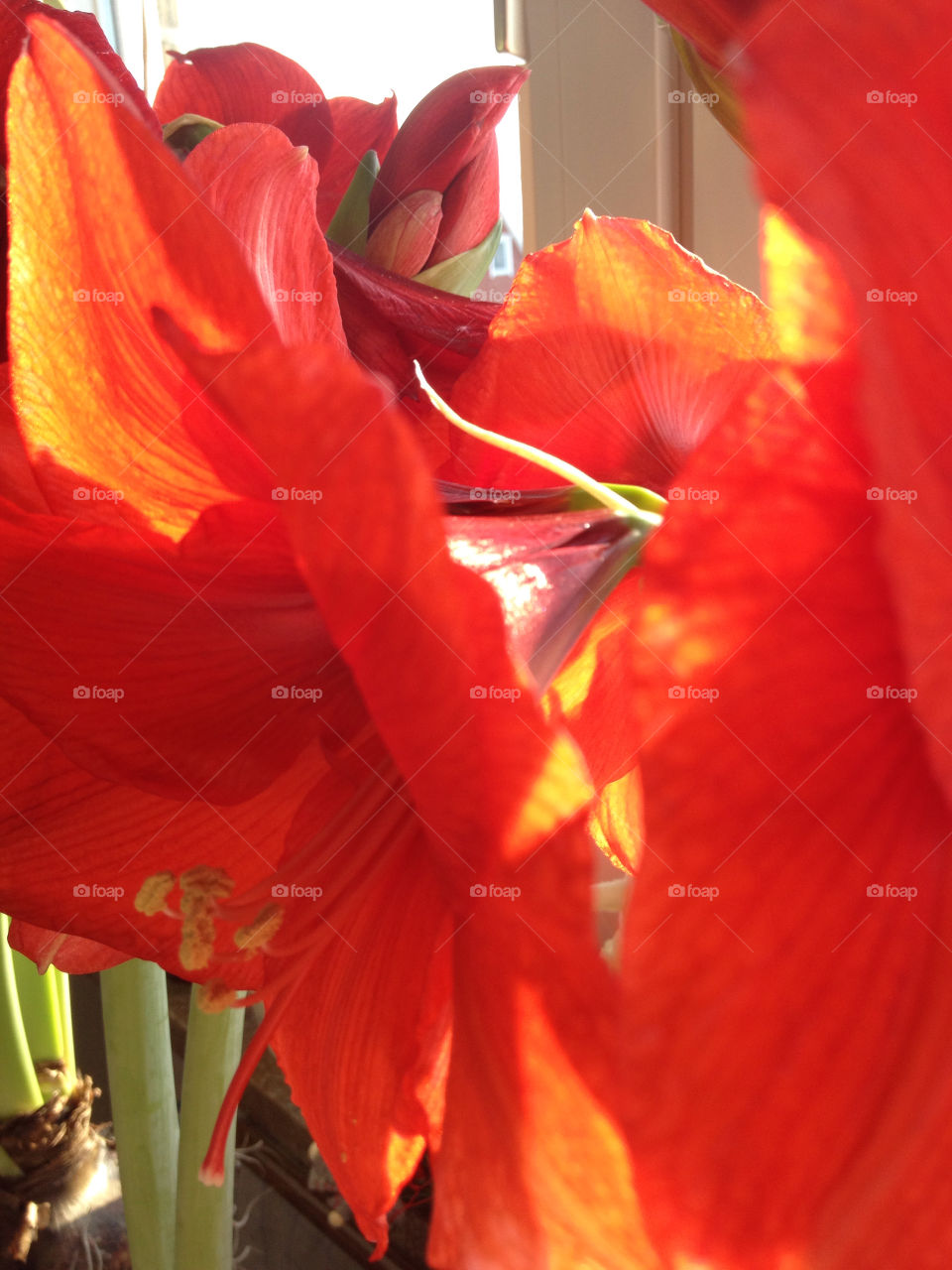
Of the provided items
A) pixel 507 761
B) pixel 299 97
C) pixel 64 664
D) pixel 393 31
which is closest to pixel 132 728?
pixel 64 664

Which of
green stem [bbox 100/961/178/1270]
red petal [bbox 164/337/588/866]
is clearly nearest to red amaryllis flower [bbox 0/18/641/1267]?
red petal [bbox 164/337/588/866]

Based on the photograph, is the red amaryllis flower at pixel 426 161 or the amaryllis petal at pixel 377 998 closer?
the amaryllis petal at pixel 377 998

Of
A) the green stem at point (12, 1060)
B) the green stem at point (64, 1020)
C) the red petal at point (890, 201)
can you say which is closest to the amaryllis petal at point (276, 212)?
the red petal at point (890, 201)

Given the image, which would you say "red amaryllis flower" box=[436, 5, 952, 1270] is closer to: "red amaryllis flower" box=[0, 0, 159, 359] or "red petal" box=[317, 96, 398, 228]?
"red amaryllis flower" box=[0, 0, 159, 359]

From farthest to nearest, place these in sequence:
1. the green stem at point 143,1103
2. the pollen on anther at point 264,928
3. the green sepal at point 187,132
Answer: the green stem at point 143,1103, the green sepal at point 187,132, the pollen on anther at point 264,928

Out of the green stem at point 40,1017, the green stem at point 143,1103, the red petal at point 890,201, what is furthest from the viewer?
the green stem at point 40,1017

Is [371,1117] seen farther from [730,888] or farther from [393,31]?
[393,31]

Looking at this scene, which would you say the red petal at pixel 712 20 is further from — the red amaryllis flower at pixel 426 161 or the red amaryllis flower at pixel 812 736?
the red amaryllis flower at pixel 426 161

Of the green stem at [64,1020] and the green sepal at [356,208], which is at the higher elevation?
the green sepal at [356,208]
